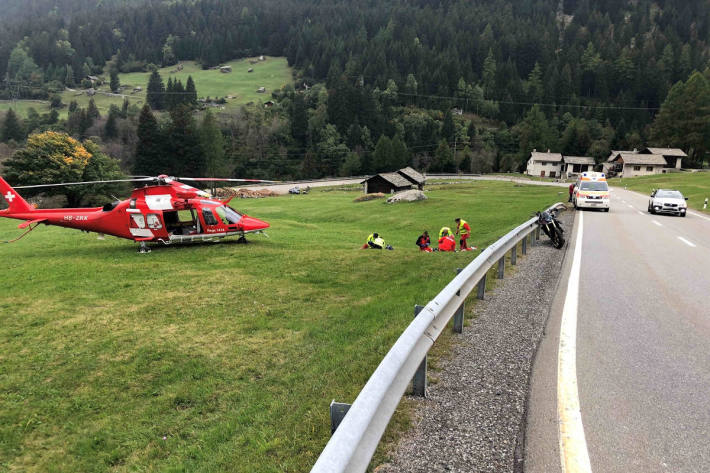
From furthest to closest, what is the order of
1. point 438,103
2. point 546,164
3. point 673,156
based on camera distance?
point 438,103 → point 546,164 → point 673,156

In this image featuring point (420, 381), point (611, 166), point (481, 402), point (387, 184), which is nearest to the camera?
point (481, 402)

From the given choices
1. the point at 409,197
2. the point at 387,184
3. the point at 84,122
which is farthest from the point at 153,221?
the point at 84,122

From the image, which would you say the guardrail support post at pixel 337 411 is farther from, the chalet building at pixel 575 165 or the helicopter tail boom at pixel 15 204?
the chalet building at pixel 575 165

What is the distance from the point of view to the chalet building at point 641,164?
9262 cm

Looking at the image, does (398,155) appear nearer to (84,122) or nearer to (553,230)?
(84,122)

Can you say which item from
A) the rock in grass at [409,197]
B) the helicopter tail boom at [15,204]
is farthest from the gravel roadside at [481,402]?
the rock in grass at [409,197]

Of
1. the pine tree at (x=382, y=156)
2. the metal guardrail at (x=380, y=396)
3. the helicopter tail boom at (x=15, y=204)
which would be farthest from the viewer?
the pine tree at (x=382, y=156)

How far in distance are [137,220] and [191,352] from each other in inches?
431

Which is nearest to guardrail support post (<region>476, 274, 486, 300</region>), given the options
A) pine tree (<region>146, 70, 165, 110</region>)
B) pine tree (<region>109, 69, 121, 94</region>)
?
pine tree (<region>146, 70, 165, 110</region>)

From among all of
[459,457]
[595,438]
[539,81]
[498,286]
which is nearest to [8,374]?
[459,457]

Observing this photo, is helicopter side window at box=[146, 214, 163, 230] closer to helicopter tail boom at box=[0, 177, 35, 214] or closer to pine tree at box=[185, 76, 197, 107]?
helicopter tail boom at box=[0, 177, 35, 214]

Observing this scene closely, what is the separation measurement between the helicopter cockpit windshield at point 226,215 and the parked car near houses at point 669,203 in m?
25.0

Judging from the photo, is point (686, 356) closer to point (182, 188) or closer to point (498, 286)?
point (498, 286)

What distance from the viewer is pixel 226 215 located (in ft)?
56.6
